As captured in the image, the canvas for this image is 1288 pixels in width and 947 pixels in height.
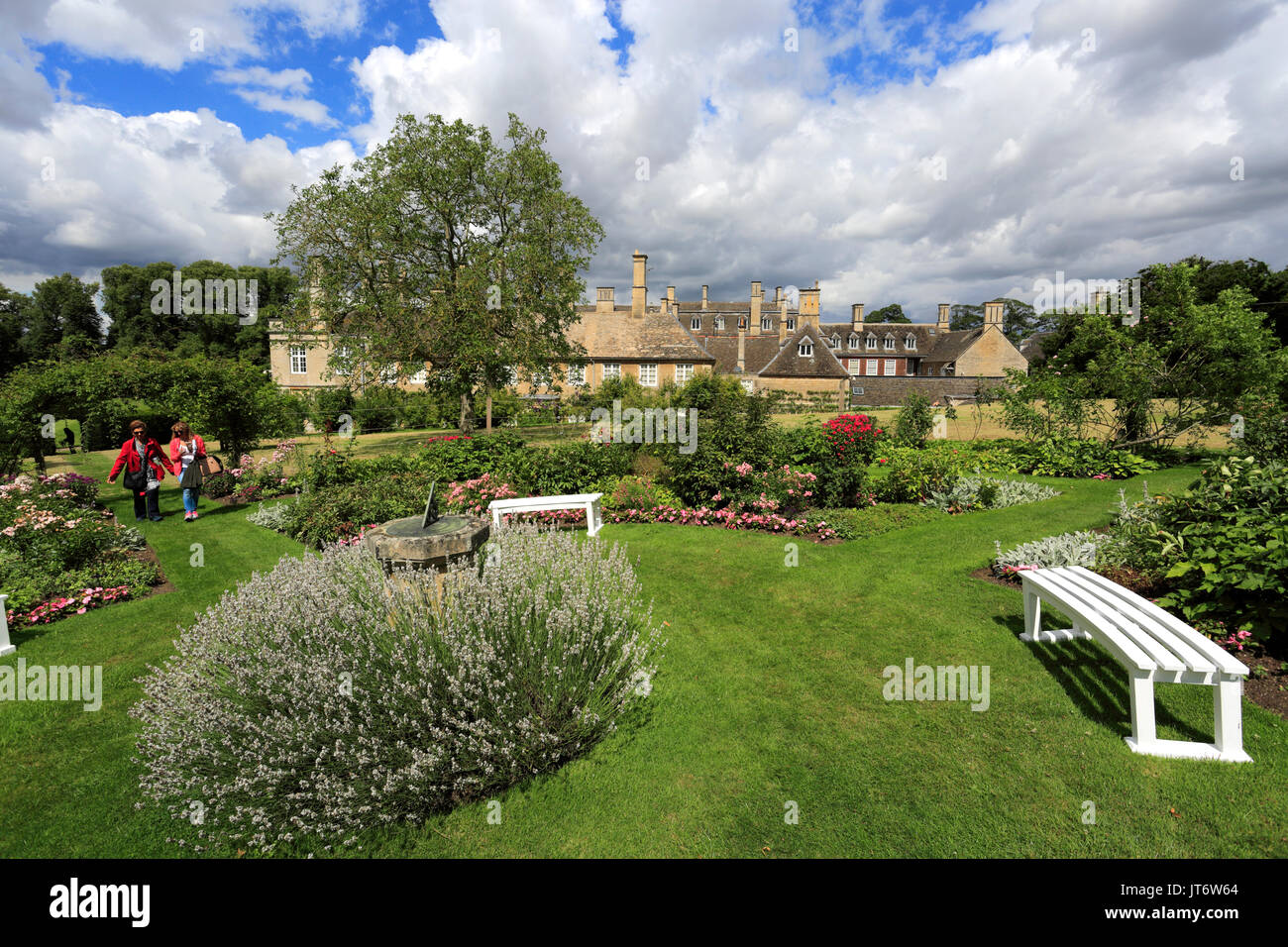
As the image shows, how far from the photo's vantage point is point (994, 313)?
51.7 metres

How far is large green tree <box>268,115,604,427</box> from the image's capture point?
66.1ft

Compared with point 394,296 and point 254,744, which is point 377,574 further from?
point 394,296

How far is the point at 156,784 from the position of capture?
328 cm

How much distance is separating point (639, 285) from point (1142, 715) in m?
47.9

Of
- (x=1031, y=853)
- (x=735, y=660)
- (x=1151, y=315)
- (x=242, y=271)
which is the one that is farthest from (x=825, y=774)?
(x=242, y=271)

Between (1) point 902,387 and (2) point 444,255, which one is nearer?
(2) point 444,255

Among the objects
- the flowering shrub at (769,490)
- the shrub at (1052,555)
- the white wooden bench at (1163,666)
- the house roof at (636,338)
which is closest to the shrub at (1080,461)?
the flowering shrub at (769,490)

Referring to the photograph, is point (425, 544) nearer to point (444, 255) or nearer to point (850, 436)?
point (850, 436)

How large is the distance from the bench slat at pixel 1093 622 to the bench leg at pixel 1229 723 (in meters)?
0.45

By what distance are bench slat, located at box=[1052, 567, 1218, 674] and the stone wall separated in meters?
42.5

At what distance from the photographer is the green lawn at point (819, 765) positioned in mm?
3062

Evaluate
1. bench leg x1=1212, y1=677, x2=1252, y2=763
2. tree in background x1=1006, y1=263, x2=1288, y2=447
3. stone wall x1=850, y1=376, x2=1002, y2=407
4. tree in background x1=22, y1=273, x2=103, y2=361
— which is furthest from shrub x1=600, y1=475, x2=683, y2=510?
tree in background x1=22, y1=273, x2=103, y2=361

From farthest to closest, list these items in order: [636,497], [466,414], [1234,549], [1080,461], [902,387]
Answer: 1. [902,387]
2. [466,414]
3. [1080,461]
4. [636,497]
5. [1234,549]

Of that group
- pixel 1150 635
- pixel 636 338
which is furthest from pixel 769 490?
pixel 636 338
